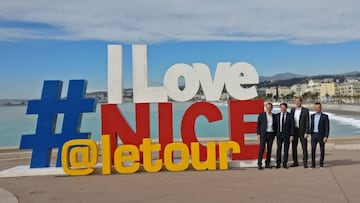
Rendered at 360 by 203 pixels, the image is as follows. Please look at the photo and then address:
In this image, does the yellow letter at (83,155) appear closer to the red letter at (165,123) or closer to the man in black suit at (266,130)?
the red letter at (165,123)

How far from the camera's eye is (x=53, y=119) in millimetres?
12344

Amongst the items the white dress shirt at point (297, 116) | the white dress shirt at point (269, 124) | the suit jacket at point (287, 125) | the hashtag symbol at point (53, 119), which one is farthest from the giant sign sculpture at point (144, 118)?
the white dress shirt at point (297, 116)

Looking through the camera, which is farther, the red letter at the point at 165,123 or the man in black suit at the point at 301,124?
the red letter at the point at 165,123

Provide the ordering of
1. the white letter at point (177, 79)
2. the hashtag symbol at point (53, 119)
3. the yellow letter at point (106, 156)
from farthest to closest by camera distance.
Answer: the white letter at point (177, 79), the hashtag symbol at point (53, 119), the yellow letter at point (106, 156)

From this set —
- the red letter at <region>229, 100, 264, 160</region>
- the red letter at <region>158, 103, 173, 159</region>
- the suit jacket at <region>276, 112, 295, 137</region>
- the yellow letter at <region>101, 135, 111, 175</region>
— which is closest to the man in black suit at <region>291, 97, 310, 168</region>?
the suit jacket at <region>276, 112, 295, 137</region>

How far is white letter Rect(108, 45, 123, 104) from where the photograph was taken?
40.5ft

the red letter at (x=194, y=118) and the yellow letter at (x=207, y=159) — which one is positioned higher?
the red letter at (x=194, y=118)

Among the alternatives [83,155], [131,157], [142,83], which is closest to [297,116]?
[142,83]

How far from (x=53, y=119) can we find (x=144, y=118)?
2.38 meters

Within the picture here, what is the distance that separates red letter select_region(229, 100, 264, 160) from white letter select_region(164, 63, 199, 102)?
112 cm

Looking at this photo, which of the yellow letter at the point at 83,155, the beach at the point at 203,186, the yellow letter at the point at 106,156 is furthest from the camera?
the yellow letter at the point at 106,156

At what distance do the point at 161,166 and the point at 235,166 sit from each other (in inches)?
79.1

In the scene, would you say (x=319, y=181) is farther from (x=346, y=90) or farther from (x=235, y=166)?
(x=346, y=90)

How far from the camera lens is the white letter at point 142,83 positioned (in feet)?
40.6
